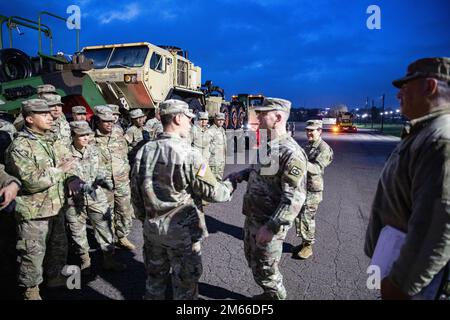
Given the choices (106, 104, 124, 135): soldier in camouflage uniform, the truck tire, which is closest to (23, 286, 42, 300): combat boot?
(106, 104, 124, 135): soldier in camouflage uniform

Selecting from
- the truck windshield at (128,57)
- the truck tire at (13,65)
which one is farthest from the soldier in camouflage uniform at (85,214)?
the truck windshield at (128,57)

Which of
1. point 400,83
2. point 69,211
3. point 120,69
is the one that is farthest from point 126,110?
point 400,83

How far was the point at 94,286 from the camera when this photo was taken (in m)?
3.20

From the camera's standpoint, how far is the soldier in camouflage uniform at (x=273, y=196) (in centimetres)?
237

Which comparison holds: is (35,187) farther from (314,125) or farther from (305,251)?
(314,125)

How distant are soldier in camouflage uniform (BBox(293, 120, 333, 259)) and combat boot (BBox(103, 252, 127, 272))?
7.82 ft

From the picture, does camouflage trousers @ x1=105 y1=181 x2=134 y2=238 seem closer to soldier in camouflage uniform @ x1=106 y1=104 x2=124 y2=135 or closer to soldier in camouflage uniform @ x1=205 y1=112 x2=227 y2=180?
soldier in camouflage uniform @ x1=106 y1=104 x2=124 y2=135

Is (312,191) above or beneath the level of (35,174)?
beneath

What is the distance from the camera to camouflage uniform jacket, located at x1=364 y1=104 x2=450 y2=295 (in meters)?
1.36

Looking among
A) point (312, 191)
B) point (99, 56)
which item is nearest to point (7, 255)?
point (312, 191)

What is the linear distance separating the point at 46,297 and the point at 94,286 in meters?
0.47

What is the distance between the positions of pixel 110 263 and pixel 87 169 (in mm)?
1249

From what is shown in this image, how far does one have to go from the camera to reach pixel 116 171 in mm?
4227
